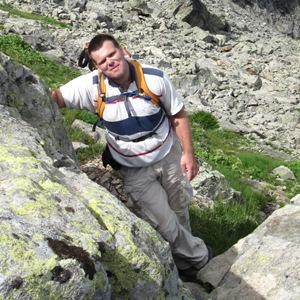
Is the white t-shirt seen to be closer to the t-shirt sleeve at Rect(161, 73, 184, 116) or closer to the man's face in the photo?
the t-shirt sleeve at Rect(161, 73, 184, 116)

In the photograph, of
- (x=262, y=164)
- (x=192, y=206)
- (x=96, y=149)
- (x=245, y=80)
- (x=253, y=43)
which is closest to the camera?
(x=192, y=206)

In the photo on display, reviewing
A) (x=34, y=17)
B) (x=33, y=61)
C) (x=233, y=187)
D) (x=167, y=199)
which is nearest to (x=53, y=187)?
(x=167, y=199)

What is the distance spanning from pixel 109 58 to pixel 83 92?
0.62 metres

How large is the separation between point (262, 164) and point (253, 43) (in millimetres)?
32594

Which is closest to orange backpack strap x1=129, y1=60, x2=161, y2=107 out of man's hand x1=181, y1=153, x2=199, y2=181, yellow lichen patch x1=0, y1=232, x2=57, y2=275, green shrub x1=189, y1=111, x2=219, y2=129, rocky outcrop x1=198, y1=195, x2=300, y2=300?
man's hand x1=181, y1=153, x2=199, y2=181

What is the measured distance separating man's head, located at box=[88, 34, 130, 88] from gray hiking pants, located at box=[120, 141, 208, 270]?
3.97 ft

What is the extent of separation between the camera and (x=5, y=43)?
2189 centimetres

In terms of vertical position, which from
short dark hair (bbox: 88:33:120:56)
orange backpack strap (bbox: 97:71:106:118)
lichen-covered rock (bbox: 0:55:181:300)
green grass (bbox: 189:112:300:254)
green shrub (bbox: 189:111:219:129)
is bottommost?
green shrub (bbox: 189:111:219:129)

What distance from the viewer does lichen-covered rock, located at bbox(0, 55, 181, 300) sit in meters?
2.80

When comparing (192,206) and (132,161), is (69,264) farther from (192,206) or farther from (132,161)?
(192,206)

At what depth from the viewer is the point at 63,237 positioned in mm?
3121

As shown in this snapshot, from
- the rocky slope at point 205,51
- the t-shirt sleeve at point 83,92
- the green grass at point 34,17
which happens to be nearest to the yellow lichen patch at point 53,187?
the t-shirt sleeve at point 83,92

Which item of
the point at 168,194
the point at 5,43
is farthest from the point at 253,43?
the point at 168,194

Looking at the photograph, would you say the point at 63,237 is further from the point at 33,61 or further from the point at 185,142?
the point at 33,61
